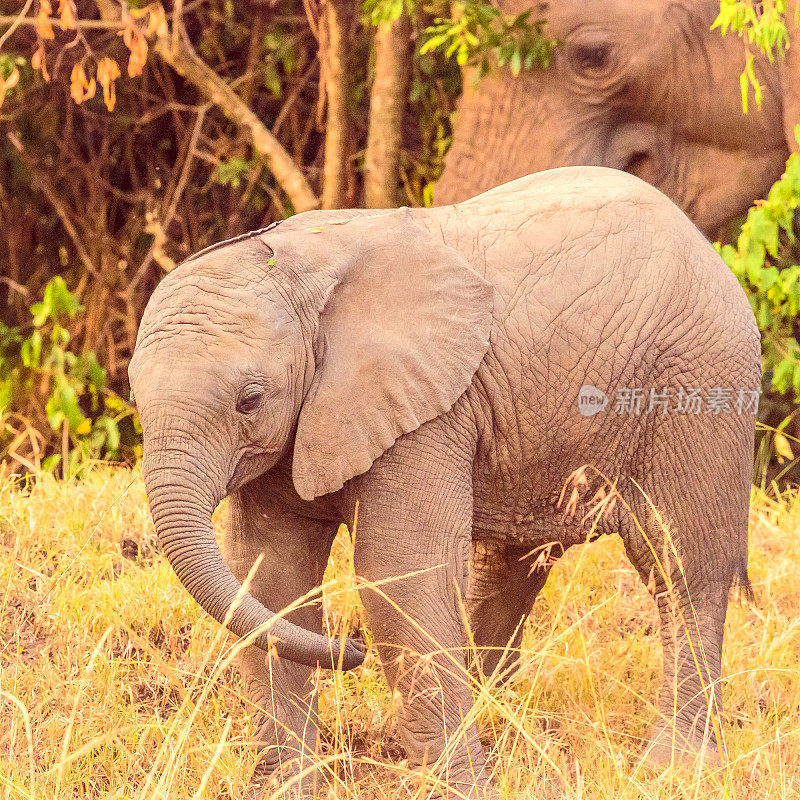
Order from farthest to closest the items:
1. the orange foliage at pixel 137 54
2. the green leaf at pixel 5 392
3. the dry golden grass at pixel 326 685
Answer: the green leaf at pixel 5 392 < the orange foliage at pixel 137 54 < the dry golden grass at pixel 326 685

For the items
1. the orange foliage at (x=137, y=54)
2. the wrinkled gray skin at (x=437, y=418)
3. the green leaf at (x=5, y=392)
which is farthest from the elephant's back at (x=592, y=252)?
the green leaf at (x=5, y=392)

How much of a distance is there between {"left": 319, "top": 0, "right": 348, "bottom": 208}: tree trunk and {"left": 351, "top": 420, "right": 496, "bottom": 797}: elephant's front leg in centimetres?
327

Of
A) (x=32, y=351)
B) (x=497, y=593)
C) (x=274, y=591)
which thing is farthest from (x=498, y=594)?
(x=32, y=351)

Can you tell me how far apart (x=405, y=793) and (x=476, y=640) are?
2.38 ft

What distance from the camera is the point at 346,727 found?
12.7 ft

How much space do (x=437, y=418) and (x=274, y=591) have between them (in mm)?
621

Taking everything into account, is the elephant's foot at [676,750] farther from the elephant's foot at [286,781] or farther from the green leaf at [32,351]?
the green leaf at [32,351]

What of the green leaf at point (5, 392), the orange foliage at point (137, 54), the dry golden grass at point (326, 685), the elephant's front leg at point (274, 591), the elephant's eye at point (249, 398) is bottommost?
the green leaf at point (5, 392)

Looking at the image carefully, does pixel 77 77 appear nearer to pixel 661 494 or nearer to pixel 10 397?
pixel 661 494

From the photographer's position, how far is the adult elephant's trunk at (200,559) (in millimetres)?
2992

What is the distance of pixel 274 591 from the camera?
3523 mm

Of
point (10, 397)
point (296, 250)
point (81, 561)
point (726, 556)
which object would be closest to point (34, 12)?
point (10, 397)

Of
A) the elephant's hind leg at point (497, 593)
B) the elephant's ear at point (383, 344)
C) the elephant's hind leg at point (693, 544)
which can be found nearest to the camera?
Result: the elephant's ear at point (383, 344)

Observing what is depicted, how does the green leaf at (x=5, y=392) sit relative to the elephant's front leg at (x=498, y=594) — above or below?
below
